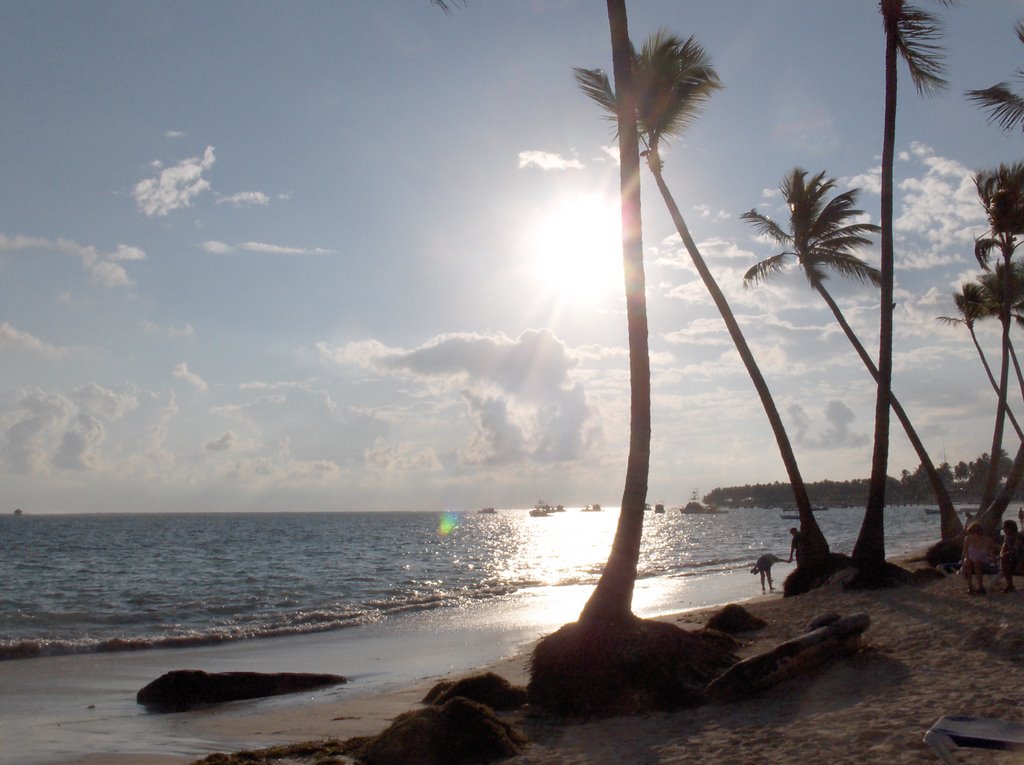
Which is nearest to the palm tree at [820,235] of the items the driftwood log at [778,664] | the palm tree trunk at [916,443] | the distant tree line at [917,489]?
the palm tree trunk at [916,443]

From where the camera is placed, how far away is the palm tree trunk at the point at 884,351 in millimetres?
16328

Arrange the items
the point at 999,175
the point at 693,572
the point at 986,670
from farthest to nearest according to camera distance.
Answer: the point at 693,572
the point at 999,175
the point at 986,670

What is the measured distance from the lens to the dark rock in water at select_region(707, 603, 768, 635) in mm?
13547

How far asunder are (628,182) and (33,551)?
2150 inches

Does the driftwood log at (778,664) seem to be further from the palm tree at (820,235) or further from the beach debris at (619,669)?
the palm tree at (820,235)

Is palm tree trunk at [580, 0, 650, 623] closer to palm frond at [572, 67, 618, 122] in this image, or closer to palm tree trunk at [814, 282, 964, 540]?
palm frond at [572, 67, 618, 122]

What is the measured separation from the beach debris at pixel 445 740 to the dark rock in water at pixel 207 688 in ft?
16.5

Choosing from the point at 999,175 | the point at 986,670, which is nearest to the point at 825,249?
the point at 999,175

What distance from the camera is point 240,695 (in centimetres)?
1223

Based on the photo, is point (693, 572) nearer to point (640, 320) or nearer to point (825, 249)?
point (825, 249)

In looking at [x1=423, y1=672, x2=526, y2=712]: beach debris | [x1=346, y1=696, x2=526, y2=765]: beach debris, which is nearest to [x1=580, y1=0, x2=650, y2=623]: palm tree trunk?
[x1=423, y1=672, x2=526, y2=712]: beach debris

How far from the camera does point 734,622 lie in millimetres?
13664

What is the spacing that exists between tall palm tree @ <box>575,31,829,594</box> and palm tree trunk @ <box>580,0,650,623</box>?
4365mm

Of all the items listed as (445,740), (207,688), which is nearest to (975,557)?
(445,740)
